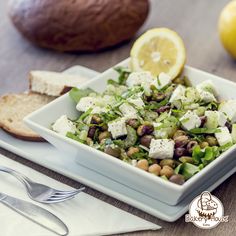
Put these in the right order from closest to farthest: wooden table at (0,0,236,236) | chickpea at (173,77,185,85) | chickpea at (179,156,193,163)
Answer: chickpea at (179,156,193,163), chickpea at (173,77,185,85), wooden table at (0,0,236,236)

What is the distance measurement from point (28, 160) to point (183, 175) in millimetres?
589

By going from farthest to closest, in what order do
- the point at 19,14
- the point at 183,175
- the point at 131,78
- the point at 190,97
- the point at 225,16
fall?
1. the point at 19,14
2. the point at 225,16
3. the point at 131,78
4. the point at 190,97
5. the point at 183,175

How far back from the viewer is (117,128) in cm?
205

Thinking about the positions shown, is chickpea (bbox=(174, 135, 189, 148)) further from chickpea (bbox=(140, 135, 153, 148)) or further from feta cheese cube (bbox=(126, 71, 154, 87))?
feta cheese cube (bbox=(126, 71, 154, 87))

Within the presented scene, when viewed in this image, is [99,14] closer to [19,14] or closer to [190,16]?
[19,14]

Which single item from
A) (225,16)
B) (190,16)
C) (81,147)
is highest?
(81,147)

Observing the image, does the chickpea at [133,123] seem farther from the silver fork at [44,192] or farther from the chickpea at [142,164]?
the silver fork at [44,192]

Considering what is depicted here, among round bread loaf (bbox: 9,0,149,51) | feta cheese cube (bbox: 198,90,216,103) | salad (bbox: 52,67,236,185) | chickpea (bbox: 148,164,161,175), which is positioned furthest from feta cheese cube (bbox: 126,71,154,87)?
round bread loaf (bbox: 9,0,149,51)

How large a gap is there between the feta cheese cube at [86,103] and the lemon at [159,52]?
331mm

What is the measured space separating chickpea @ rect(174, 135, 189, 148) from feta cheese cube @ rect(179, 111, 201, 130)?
0.19 feet

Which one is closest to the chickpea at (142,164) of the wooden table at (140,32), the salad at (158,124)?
the salad at (158,124)

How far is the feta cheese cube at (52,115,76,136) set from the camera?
84.2 inches

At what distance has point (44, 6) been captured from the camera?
3074mm

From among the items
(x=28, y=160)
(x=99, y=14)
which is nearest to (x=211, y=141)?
(x=28, y=160)
